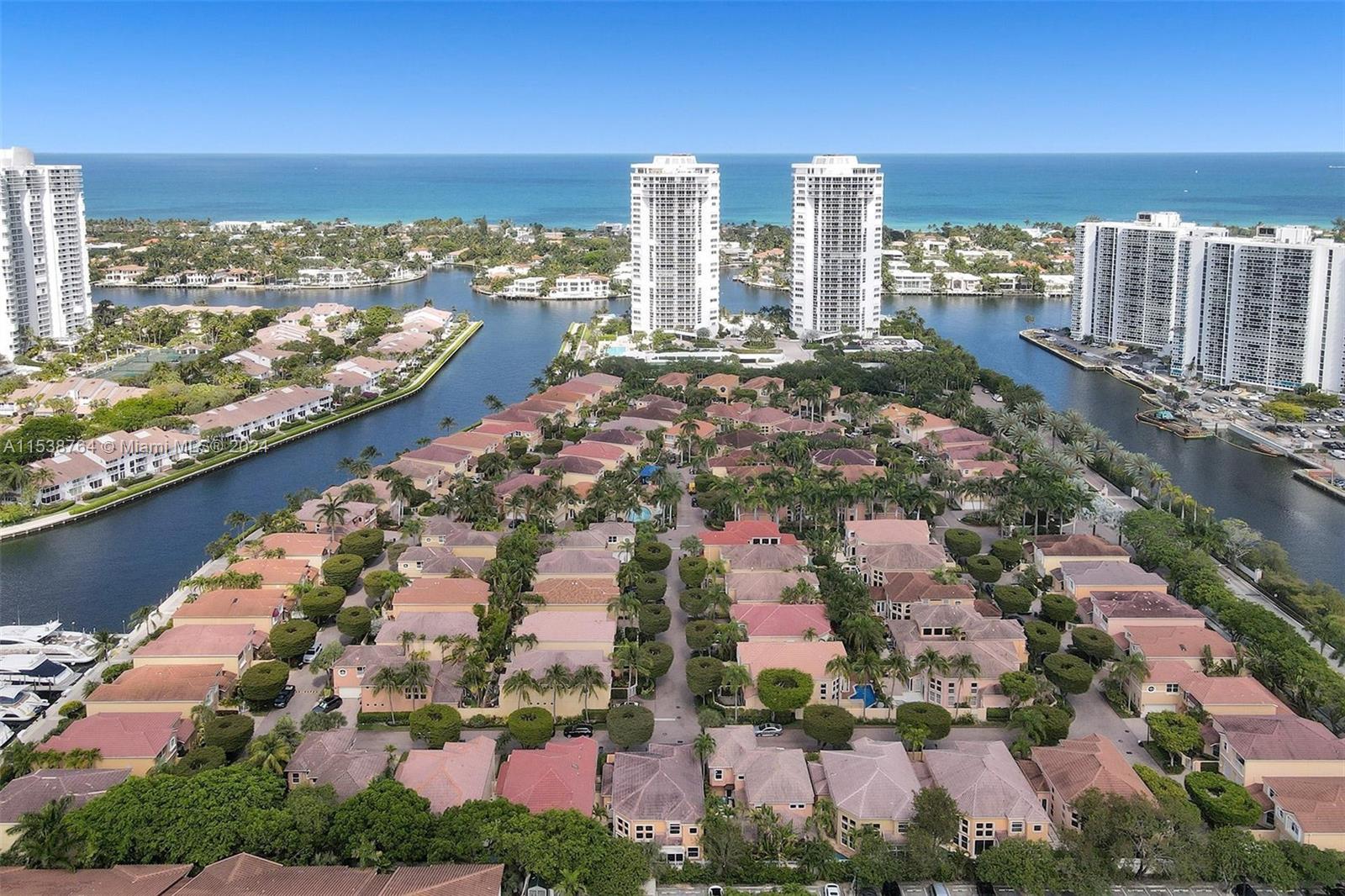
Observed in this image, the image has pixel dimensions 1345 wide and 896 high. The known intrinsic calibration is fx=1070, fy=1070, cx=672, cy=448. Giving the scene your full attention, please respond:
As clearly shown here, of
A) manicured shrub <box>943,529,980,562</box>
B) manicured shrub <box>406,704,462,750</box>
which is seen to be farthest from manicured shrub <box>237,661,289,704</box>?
manicured shrub <box>943,529,980,562</box>

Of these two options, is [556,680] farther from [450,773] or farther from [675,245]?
[675,245]

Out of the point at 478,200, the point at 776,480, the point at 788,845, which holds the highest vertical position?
the point at 478,200

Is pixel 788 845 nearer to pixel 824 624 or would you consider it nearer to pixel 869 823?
pixel 869 823

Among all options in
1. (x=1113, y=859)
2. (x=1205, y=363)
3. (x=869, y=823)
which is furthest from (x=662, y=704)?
(x=1205, y=363)

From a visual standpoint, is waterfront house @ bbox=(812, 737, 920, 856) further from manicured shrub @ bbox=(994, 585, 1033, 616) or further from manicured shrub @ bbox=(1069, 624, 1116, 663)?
manicured shrub @ bbox=(994, 585, 1033, 616)

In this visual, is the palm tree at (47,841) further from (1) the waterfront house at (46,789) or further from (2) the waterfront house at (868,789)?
(2) the waterfront house at (868,789)

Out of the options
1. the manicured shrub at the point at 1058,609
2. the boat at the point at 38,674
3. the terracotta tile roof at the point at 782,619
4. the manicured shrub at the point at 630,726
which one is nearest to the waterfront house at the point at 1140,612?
the manicured shrub at the point at 1058,609
